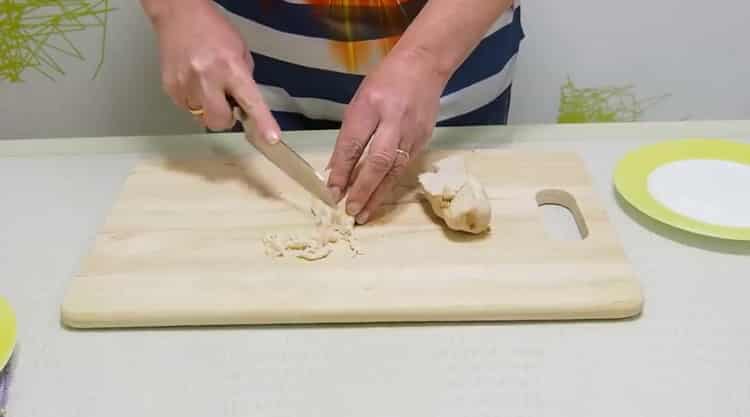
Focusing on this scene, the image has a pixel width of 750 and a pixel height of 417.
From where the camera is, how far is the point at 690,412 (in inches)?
22.4

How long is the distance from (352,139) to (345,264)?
0.13 meters

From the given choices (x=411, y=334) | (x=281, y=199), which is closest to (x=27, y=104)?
A: (x=281, y=199)

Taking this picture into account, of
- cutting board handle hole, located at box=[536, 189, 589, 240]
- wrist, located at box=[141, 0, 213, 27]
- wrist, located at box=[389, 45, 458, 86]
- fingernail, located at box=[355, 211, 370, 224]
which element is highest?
wrist, located at box=[141, 0, 213, 27]

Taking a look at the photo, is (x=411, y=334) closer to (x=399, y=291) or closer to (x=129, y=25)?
(x=399, y=291)

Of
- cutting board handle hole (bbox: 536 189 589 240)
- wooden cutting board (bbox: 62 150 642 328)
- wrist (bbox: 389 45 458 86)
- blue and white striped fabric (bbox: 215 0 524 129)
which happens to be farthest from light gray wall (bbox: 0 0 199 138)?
cutting board handle hole (bbox: 536 189 589 240)

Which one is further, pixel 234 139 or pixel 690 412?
pixel 234 139

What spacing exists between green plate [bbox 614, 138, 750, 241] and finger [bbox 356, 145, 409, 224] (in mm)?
230

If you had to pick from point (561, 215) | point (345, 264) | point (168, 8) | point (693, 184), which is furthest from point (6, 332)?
point (693, 184)

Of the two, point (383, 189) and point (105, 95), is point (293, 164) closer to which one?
point (383, 189)

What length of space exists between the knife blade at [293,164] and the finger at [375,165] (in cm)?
4

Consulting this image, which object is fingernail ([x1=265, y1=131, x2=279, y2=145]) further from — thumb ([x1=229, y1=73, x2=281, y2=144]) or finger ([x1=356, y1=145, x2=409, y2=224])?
finger ([x1=356, y1=145, x2=409, y2=224])

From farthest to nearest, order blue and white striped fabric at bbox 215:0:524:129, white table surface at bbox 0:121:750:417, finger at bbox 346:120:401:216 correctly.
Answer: blue and white striped fabric at bbox 215:0:524:129 < finger at bbox 346:120:401:216 < white table surface at bbox 0:121:750:417

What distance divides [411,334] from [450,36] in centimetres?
32

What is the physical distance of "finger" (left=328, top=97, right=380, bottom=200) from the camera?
0.75m
